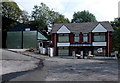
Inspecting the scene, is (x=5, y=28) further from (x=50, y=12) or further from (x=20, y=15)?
(x=50, y=12)

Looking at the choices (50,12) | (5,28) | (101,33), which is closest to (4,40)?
(5,28)

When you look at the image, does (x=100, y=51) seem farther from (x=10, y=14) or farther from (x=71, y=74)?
(x=10, y=14)

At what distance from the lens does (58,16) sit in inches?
2333

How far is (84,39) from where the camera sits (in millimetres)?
38000

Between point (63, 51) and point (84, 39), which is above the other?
point (84, 39)

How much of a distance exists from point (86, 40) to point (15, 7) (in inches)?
980

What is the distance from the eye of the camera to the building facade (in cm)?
3719

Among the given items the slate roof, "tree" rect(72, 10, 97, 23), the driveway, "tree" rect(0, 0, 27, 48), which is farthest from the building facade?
"tree" rect(72, 10, 97, 23)

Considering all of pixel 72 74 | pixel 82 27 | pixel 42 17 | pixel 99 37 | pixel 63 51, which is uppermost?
pixel 42 17

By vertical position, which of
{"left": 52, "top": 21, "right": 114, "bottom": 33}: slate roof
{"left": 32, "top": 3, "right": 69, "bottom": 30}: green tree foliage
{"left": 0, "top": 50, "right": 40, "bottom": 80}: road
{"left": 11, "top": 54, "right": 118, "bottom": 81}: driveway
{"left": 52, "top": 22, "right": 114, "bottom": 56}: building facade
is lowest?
{"left": 11, "top": 54, "right": 118, "bottom": 81}: driveway

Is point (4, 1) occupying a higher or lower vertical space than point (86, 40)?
higher

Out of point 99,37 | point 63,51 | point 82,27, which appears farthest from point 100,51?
point 63,51

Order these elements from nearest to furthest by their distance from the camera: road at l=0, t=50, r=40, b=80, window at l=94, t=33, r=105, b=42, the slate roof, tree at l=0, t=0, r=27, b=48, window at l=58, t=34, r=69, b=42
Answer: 1. road at l=0, t=50, r=40, b=80
2. window at l=94, t=33, r=105, b=42
3. the slate roof
4. window at l=58, t=34, r=69, b=42
5. tree at l=0, t=0, r=27, b=48

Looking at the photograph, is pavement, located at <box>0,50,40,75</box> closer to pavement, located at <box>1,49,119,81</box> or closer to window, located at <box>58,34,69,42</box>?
pavement, located at <box>1,49,119,81</box>
